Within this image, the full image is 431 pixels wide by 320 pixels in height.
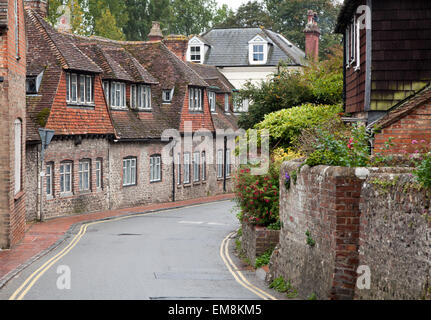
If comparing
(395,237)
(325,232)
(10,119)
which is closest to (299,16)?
(10,119)

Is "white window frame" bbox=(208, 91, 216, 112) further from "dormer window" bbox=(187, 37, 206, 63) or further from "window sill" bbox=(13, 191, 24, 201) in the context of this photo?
"window sill" bbox=(13, 191, 24, 201)

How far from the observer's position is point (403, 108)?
16.7 metres

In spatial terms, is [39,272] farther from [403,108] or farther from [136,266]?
[403,108]

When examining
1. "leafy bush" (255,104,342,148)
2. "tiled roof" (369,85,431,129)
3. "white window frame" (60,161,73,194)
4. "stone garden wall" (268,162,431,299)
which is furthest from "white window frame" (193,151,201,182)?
"stone garden wall" (268,162,431,299)

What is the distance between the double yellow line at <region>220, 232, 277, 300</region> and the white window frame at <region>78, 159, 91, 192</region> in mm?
9441

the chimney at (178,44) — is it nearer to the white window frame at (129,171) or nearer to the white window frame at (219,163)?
the white window frame at (219,163)

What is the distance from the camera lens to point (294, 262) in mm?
13367

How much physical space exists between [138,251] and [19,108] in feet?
20.1

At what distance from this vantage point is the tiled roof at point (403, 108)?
1638cm

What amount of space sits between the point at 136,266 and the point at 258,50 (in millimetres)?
41900

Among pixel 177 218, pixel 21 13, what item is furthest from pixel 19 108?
pixel 177 218

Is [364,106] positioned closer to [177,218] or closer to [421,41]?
[421,41]

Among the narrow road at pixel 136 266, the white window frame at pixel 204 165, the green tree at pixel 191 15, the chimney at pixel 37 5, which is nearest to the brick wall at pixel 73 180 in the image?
the narrow road at pixel 136 266

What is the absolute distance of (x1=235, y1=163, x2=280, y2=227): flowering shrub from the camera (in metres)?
18.1
